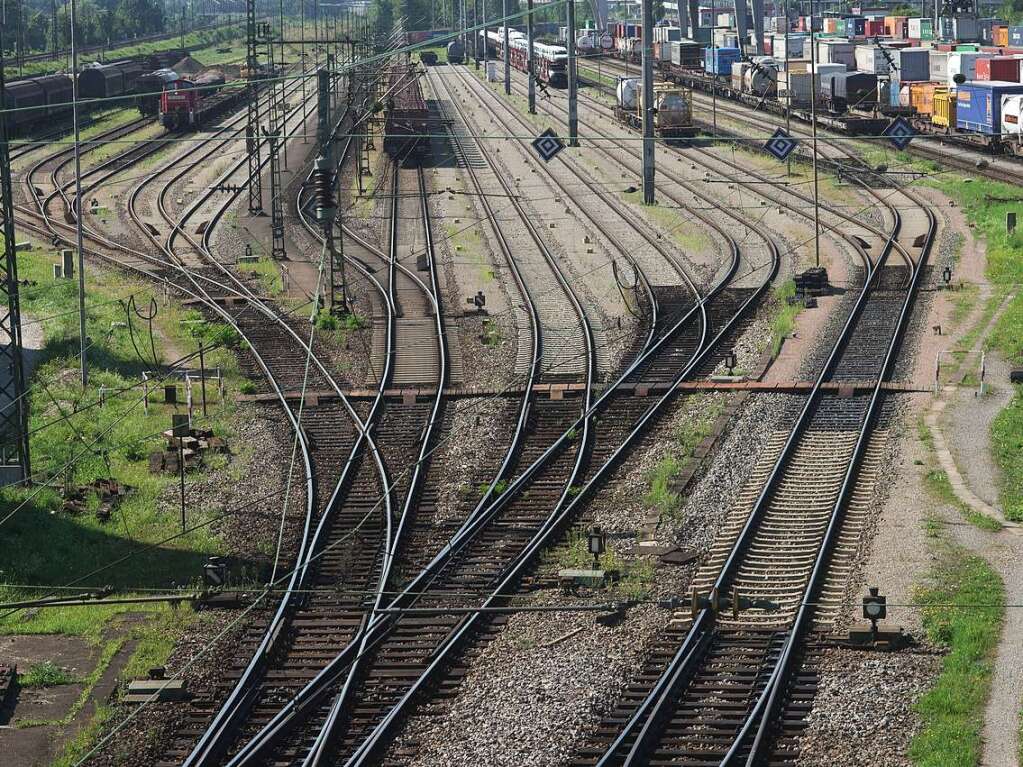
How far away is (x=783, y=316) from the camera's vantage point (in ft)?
98.1

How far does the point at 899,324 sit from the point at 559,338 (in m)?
6.20

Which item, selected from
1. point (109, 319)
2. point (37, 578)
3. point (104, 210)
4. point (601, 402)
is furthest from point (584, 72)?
point (37, 578)

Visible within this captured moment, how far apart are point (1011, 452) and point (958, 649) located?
718 centimetres

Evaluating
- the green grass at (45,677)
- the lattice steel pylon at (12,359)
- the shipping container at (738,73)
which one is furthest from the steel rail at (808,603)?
the shipping container at (738,73)

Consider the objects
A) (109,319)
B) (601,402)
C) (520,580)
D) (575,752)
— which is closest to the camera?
(575,752)

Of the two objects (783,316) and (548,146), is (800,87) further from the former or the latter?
(783,316)

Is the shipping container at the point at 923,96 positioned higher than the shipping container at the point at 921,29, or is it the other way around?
the shipping container at the point at 921,29

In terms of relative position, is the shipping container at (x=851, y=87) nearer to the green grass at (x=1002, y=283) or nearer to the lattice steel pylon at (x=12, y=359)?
the green grass at (x=1002, y=283)

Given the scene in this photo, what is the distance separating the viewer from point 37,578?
60.1 feet

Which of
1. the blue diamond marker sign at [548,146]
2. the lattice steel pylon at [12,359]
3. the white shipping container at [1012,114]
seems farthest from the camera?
the white shipping container at [1012,114]

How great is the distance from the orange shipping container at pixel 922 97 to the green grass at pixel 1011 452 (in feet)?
128

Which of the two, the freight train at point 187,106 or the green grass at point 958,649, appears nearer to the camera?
the green grass at point 958,649

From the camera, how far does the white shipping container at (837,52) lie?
72.8 m

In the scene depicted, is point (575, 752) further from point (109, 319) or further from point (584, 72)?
point (584, 72)
